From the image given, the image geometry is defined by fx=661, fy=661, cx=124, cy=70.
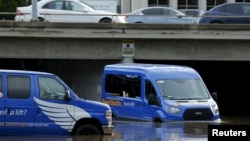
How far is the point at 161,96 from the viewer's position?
20422mm

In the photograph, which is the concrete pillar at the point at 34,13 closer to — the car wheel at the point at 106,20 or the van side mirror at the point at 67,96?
the car wheel at the point at 106,20

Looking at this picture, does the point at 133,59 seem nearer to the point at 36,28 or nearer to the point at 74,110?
the point at 36,28

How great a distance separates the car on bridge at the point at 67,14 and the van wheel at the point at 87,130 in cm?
1798

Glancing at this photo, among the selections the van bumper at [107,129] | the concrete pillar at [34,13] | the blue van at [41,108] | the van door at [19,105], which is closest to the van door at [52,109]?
the blue van at [41,108]

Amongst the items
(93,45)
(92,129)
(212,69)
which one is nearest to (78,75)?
(93,45)

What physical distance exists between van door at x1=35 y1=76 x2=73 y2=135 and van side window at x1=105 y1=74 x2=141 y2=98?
639 centimetres

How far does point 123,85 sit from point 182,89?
2.37 m

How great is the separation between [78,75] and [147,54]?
7.29 m

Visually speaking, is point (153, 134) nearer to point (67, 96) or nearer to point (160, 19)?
point (67, 96)

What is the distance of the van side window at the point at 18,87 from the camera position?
1480cm

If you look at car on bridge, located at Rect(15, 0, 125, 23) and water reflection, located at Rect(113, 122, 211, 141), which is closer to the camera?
water reflection, located at Rect(113, 122, 211, 141)

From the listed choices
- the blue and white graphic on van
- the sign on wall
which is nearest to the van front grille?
the blue and white graphic on van

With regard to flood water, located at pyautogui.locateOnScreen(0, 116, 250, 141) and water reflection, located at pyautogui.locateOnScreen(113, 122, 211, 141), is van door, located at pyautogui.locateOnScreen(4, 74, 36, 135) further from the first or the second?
water reflection, located at pyautogui.locateOnScreen(113, 122, 211, 141)

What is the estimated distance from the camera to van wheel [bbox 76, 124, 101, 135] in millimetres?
15445
